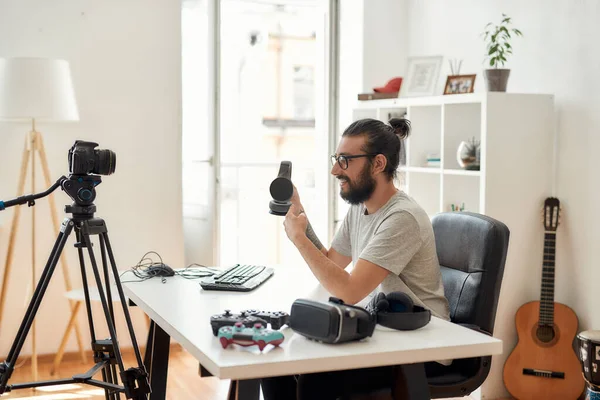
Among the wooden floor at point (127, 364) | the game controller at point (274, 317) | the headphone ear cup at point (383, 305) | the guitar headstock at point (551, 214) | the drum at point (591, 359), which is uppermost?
the guitar headstock at point (551, 214)

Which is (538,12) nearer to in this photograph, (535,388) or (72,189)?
(535,388)

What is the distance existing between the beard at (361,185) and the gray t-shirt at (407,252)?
78mm

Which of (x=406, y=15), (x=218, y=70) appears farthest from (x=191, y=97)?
(x=406, y=15)

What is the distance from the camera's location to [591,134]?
3342 mm

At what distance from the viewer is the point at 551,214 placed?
138 inches

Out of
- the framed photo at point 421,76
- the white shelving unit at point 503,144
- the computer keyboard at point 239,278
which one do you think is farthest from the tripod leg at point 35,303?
the framed photo at point 421,76

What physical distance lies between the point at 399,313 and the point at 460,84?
7.62ft

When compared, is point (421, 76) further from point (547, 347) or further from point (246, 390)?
point (246, 390)

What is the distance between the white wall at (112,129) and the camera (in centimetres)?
414

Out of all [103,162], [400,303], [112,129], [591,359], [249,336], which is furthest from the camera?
[112,129]

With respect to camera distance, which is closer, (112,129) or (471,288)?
(471,288)

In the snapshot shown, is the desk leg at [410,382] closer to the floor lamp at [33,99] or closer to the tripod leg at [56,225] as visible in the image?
the floor lamp at [33,99]

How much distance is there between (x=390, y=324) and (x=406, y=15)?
3.39 meters

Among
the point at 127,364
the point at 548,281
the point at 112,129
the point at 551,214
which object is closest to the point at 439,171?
the point at 551,214
